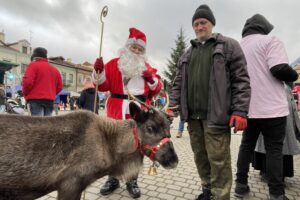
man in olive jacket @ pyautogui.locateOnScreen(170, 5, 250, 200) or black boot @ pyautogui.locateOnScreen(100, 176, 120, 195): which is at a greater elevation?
man in olive jacket @ pyautogui.locateOnScreen(170, 5, 250, 200)

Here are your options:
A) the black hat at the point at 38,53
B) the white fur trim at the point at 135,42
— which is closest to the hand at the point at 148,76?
the white fur trim at the point at 135,42

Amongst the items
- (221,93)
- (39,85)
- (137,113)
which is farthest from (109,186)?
(39,85)

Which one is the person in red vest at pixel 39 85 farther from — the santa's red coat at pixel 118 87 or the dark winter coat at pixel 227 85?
the dark winter coat at pixel 227 85

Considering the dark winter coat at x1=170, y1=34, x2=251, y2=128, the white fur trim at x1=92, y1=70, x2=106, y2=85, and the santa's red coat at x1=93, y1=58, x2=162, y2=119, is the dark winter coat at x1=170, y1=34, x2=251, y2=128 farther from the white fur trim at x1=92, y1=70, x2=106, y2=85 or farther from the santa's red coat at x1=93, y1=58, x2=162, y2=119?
the white fur trim at x1=92, y1=70, x2=106, y2=85

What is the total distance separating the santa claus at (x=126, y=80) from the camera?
397cm

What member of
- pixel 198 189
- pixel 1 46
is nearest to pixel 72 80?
pixel 1 46

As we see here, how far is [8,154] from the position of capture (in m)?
2.19

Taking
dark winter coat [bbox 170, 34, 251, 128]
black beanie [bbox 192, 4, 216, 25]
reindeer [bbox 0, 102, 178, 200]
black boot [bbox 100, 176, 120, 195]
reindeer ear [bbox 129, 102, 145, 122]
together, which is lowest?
black boot [bbox 100, 176, 120, 195]

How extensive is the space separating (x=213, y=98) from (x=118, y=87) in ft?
5.18

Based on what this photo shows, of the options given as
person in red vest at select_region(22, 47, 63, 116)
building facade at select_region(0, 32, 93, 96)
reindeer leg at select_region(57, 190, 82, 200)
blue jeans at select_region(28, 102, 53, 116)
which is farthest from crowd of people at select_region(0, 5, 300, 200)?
building facade at select_region(0, 32, 93, 96)

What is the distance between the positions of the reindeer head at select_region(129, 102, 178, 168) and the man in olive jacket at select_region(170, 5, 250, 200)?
2.06 ft

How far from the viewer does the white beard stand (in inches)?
159

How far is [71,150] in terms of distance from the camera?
240 centimetres

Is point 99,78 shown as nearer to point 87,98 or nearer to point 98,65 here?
point 98,65
